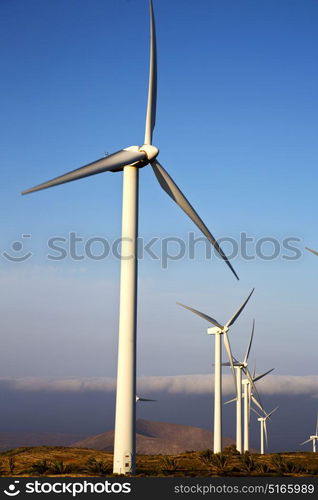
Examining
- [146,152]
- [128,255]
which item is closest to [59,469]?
[128,255]

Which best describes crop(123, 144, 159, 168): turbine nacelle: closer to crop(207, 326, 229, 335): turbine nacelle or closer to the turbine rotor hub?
the turbine rotor hub

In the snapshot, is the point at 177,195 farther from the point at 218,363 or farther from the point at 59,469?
the point at 218,363

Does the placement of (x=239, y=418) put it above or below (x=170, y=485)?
above

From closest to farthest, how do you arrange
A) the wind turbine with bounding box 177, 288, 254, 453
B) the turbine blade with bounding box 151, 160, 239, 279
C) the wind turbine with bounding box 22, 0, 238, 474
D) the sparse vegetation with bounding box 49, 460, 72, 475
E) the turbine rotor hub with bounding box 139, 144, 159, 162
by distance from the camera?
1. the wind turbine with bounding box 22, 0, 238, 474
2. the sparse vegetation with bounding box 49, 460, 72, 475
3. the turbine rotor hub with bounding box 139, 144, 159, 162
4. the turbine blade with bounding box 151, 160, 239, 279
5. the wind turbine with bounding box 177, 288, 254, 453

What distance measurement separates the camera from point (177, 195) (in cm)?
4669

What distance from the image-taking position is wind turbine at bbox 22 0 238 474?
39000mm

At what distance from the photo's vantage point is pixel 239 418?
294 feet

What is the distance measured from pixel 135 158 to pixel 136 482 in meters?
21.6

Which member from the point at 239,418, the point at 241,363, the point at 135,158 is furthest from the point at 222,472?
the point at 241,363

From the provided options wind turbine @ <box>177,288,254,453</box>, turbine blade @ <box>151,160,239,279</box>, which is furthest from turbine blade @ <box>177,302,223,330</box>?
turbine blade @ <box>151,160,239,279</box>

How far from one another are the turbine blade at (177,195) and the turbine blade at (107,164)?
6.54 ft

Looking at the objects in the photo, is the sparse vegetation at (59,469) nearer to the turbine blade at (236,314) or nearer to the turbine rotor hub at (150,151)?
the turbine rotor hub at (150,151)

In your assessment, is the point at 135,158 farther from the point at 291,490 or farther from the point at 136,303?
the point at 291,490

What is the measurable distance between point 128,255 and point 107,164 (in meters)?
6.53
